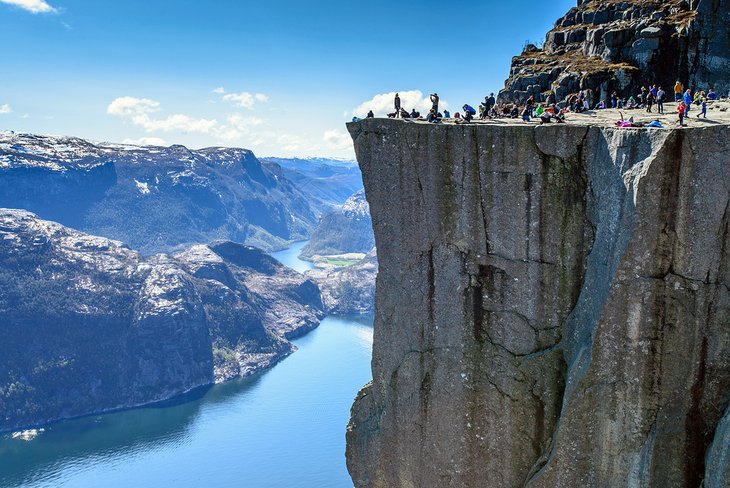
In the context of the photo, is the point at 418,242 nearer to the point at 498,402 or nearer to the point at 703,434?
the point at 498,402

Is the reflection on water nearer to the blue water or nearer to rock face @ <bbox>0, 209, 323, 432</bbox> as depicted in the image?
the blue water

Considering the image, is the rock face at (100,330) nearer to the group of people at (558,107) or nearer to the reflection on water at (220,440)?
the reflection on water at (220,440)

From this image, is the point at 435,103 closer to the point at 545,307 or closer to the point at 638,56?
the point at 545,307

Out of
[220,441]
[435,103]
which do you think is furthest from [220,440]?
[435,103]

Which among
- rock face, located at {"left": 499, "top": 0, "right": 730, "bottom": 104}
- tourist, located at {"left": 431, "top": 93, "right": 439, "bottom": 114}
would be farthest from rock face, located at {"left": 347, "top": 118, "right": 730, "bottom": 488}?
rock face, located at {"left": 499, "top": 0, "right": 730, "bottom": 104}

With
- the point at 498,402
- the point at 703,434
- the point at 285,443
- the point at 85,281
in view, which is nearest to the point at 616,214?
the point at 703,434

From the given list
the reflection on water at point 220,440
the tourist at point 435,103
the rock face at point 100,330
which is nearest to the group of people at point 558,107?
the tourist at point 435,103

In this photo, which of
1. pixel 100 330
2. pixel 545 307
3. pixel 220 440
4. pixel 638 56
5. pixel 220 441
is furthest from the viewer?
pixel 100 330
